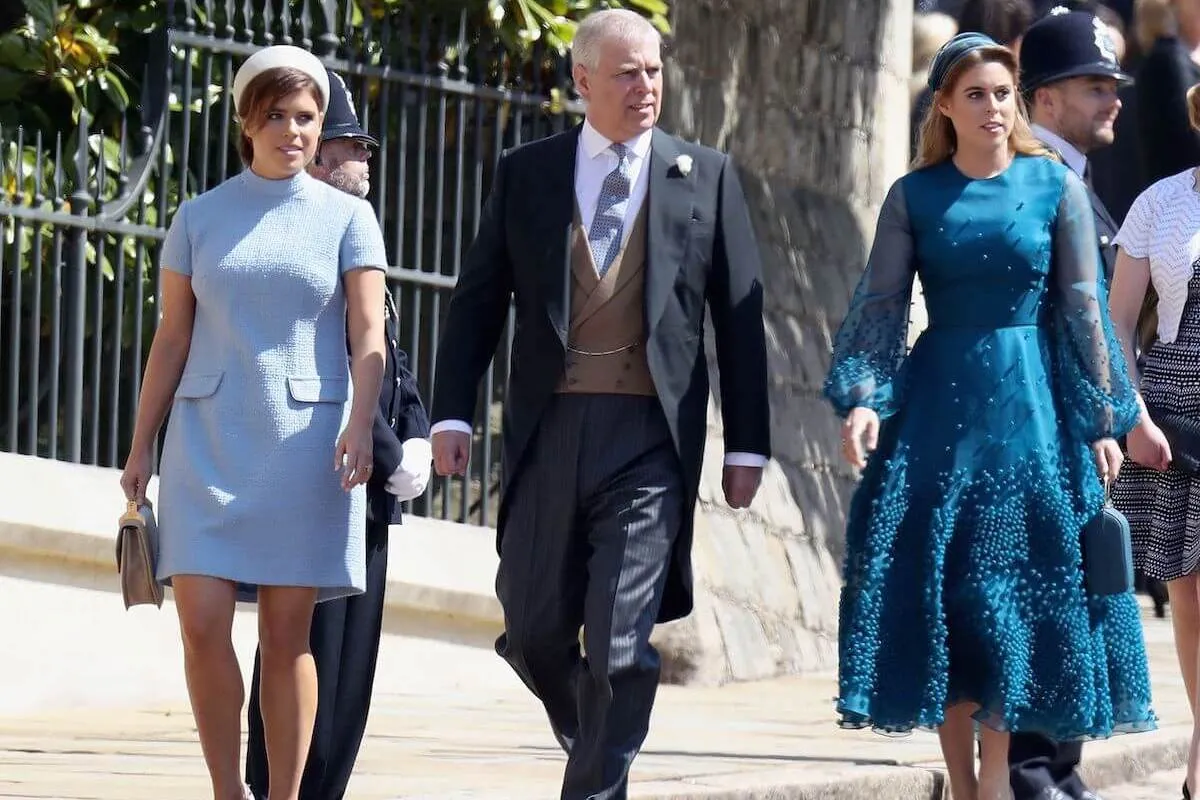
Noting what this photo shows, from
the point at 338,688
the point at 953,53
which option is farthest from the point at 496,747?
the point at 953,53

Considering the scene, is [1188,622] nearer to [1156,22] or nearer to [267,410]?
[267,410]

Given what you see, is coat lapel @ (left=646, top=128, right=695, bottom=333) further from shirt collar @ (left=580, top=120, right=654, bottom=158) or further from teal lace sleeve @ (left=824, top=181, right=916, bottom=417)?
teal lace sleeve @ (left=824, top=181, right=916, bottom=417)

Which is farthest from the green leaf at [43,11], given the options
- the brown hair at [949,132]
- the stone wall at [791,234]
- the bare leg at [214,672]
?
the bare leg at [214,672]

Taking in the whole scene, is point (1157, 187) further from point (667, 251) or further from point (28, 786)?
point (28, 786)

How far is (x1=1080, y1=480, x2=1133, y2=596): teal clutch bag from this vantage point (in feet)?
20.0

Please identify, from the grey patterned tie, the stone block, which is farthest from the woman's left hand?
the stone block

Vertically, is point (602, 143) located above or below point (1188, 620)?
above

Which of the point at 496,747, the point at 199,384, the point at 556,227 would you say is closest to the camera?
the point at 199,384

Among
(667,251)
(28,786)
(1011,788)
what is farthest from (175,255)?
(1011,788)

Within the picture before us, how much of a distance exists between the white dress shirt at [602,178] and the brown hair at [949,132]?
0.70m

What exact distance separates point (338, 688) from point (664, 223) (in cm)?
134

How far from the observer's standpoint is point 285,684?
5660 millimetres

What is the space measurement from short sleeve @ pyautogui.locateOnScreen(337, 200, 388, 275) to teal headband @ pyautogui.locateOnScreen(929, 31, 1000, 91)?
57.3 inches

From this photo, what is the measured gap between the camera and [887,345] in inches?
244
